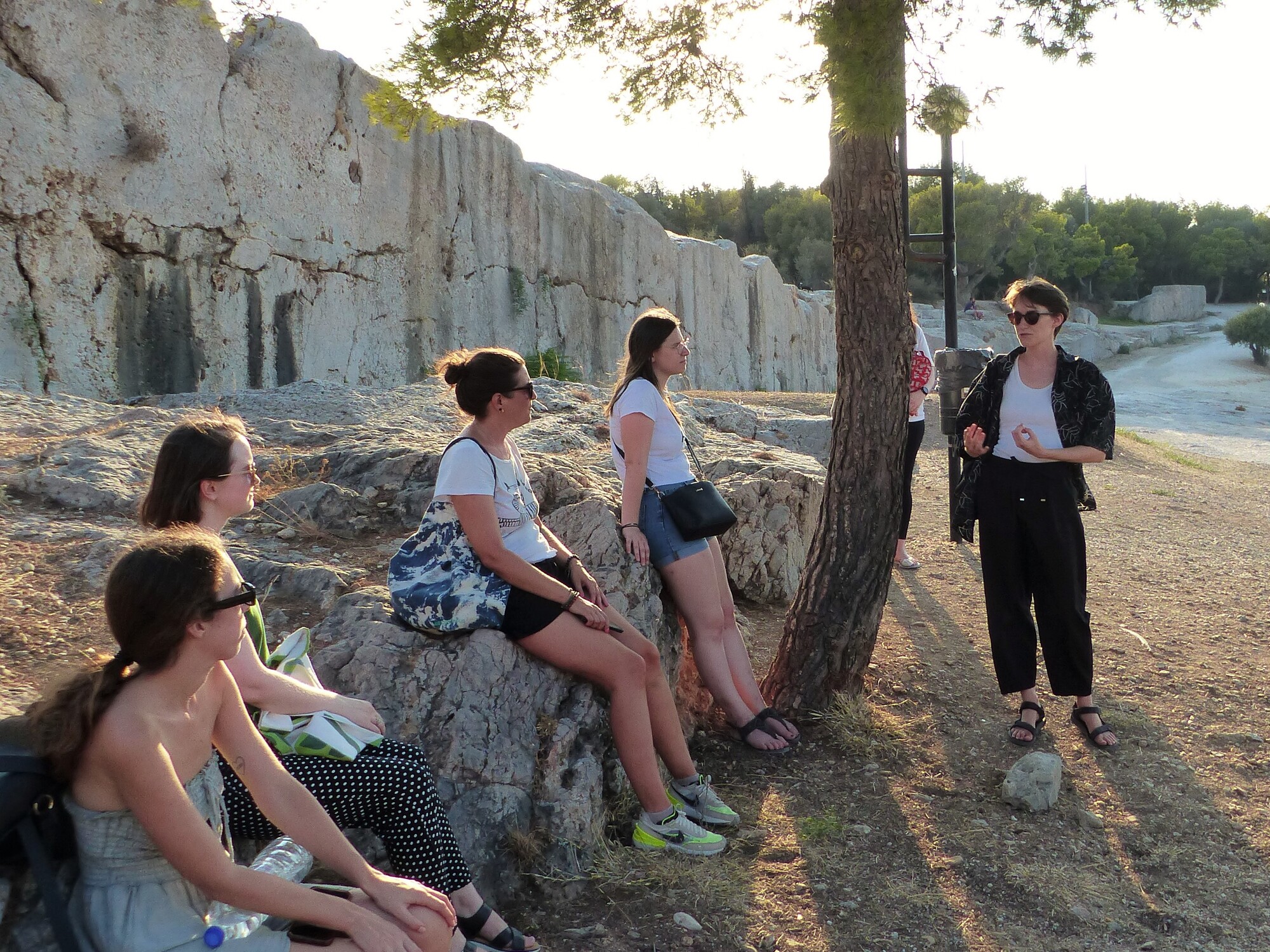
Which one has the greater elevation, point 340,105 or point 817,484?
point 340,105

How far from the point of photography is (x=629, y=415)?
4.03m

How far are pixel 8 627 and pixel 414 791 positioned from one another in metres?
2.05

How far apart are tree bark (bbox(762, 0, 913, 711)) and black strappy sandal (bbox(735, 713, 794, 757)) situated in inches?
15.0

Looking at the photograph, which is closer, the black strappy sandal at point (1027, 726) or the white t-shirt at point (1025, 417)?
the white t-shirt at point (1025, 417)

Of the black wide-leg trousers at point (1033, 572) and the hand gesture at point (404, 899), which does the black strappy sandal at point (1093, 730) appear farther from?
the hand gesture at point (404, 899)

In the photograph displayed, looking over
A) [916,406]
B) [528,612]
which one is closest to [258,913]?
→ [528,612]

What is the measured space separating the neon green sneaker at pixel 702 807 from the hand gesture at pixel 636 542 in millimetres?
866

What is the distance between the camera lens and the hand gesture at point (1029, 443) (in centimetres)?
414

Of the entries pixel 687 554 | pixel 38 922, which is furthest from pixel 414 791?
pixel 687 554

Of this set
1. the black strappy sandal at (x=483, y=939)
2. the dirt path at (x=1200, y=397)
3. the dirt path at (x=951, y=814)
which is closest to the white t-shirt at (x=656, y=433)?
the dirt path at (x=951, y=814)

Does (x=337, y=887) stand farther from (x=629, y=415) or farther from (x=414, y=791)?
(x=629, y=415)

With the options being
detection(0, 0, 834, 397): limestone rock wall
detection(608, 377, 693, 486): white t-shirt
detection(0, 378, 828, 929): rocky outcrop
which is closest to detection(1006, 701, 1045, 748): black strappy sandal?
detection(0, 378, 828, 929): rocky outcrop

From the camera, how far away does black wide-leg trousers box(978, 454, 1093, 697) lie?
424 cm

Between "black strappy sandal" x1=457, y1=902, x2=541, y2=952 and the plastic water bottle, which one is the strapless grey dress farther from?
"black strappy sandal" x1=457, y1=902, x2=541, y2=952
